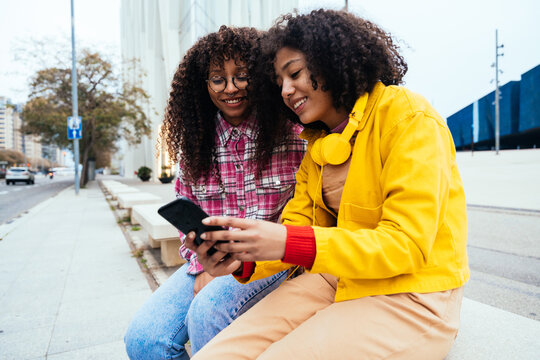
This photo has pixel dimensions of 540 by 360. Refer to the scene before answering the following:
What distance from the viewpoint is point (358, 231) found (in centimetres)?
104

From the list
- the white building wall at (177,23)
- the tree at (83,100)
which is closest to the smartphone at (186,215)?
the white building wall at (177,23)

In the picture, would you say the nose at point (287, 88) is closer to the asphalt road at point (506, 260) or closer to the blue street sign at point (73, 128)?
the asphalt road at point (506, 260)

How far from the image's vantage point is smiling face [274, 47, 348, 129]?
4.68 ft

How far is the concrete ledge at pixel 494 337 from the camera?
4.01 ft

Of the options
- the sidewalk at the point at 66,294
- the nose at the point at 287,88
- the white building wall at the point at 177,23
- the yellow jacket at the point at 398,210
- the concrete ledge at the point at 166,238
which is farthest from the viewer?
the white building wall at the point at 177,23

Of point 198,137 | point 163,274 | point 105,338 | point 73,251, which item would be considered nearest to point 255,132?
point 198,137

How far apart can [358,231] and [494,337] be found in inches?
30.8

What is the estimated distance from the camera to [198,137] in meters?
2.09

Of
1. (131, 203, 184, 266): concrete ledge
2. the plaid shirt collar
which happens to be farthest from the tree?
the plaid shirt collar

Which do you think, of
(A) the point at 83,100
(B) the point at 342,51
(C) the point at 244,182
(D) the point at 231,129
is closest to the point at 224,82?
(D) the point at 231,129

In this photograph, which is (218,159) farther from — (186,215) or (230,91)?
(186,215)

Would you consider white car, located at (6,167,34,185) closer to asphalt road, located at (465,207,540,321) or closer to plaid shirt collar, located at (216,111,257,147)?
asphalt road, located at (465,207,540,321)

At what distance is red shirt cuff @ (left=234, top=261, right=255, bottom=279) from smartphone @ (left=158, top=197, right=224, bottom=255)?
281 millimetres

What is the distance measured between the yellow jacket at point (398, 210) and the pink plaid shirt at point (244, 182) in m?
0.72
